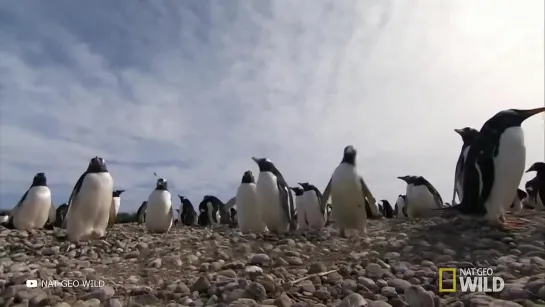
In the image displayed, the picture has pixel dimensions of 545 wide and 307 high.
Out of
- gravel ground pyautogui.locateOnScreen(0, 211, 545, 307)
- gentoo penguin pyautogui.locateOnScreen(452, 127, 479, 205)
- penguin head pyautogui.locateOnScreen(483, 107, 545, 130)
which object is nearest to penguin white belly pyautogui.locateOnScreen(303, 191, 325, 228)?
gentoo penguin pyautogui.locateOnScreen(452, 127, 479, 205)

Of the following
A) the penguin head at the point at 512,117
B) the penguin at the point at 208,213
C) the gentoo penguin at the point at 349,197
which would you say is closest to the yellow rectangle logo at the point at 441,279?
the gentoo penguin at the point at 349,197

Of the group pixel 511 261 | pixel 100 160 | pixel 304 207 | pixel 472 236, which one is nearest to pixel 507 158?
pixel 472 236

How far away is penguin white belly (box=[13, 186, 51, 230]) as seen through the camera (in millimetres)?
8672

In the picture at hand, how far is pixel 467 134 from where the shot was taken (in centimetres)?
818

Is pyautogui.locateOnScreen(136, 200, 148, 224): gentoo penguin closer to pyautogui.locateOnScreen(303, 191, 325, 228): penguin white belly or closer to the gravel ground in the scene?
pyautogui.locateOnScreen(303, 191, 325, 228): penguin white belly

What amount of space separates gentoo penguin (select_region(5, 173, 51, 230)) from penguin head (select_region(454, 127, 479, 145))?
25.6ft

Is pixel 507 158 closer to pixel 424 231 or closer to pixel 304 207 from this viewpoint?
pixel 424 231

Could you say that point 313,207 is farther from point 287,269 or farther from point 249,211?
point 287,269

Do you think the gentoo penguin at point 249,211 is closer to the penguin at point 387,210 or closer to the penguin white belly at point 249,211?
the penguin white belly at point 249,211

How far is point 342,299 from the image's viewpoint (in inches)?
109

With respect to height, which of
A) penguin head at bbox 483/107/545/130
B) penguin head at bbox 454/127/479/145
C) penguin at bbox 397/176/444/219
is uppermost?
penguin head at bbox 454/127/479/145

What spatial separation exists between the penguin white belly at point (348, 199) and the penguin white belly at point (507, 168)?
169 cm

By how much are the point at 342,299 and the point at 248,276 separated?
83 centimetres

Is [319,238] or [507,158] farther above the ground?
[507,158]
